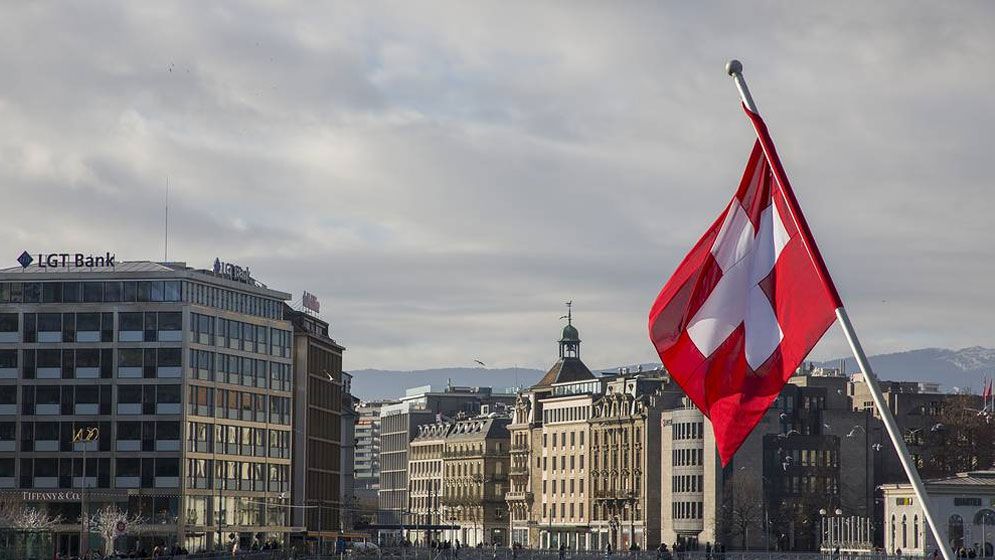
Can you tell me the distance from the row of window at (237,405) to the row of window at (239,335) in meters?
3.91

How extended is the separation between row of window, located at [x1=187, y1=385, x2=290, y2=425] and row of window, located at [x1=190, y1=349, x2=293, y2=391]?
96cm

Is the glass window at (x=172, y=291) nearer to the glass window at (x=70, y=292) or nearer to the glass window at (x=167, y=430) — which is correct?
the glass window at (x=70, y=292)

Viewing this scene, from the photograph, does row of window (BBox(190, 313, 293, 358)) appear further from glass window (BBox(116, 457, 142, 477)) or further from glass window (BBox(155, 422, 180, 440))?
glass window (BBox(116, 457, 142, 477))

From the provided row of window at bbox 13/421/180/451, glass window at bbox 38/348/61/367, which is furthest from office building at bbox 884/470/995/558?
glass window at bbox 38/348/61/367

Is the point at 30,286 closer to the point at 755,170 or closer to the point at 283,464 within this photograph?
the point at 283,464

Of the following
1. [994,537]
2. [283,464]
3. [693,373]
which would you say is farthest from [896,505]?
[693,373]

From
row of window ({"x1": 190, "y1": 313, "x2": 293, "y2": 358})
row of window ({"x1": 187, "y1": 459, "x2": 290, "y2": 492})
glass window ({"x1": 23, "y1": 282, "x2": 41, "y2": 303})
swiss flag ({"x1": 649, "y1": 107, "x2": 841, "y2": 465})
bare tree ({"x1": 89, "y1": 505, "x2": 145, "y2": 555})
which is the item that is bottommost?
bare tree ({"x1": 89, "y1": 505, "x2": 145, "y2": 555})

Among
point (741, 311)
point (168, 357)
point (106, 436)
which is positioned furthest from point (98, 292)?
point (741, 311)

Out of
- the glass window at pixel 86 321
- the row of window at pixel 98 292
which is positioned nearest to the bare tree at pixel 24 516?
the glass window at pixel 86 321

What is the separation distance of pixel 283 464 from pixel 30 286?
29.7 m

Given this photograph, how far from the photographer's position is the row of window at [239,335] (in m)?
170

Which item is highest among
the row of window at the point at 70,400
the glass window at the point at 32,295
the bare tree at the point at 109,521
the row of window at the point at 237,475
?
the glass window at the point at 32,295

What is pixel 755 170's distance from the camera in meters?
29.3

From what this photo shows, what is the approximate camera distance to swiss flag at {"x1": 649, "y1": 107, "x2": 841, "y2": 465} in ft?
94.6
